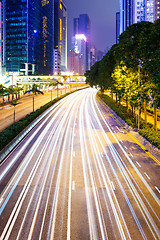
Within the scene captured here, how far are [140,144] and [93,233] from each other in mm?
16067

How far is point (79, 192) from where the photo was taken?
45.7 feet

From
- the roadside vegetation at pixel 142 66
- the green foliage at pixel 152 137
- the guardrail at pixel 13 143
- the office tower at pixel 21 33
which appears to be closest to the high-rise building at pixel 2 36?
the office tower at pixel 21 33

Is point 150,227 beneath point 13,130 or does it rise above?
beneath

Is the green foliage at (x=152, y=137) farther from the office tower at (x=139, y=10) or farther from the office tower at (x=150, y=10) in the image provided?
the office tower at (x=139, y=10)

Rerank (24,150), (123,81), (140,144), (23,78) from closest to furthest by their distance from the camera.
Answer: (24,150)
(140,144)
(123,81)
(23,78)

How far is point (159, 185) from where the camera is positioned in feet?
48.5

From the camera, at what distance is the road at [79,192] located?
1041 cm

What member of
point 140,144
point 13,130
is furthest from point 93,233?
point 13,130

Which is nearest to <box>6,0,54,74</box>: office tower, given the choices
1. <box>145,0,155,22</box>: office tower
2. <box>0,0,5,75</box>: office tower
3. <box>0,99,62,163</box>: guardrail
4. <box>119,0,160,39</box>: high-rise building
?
<box>0,0,5,75</box>: office tower

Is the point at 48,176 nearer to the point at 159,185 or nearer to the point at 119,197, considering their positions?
the point at 119,197

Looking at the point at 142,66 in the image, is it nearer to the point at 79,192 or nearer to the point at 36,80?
the point at 79,192

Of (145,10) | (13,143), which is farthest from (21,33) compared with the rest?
(13,143)

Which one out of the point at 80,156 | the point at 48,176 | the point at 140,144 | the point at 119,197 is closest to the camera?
the point at 119,197

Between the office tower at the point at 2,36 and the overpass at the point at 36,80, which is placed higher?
the office tower at the point at 2,36
